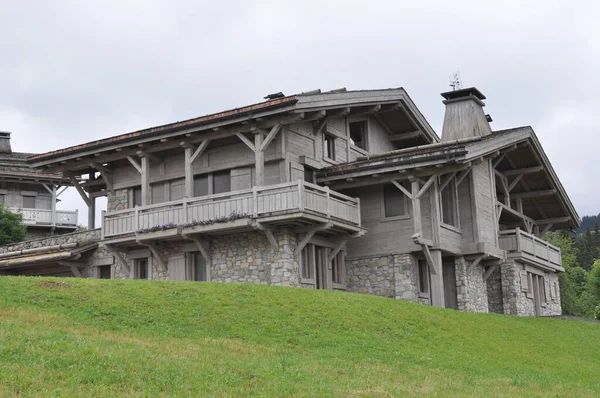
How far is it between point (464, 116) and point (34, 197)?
30.0 metres

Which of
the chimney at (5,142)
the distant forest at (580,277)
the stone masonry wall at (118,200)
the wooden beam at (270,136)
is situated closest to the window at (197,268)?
the stone masonry wall at (118,200)

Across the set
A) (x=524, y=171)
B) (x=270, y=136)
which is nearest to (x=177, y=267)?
(x=270, y=136)

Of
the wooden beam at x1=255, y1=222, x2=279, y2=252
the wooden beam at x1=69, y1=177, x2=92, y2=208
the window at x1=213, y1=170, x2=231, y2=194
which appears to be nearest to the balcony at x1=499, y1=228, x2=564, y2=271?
the wooden beam at x1=255, y1=222, x2=279, y2=252

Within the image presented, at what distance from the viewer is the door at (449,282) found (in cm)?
3325

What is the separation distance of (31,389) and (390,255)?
21.3 m

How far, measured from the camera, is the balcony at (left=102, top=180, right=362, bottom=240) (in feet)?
92.5

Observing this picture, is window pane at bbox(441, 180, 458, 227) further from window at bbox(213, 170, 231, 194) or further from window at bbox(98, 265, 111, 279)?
window at bbox(98, 265, 111, 279)

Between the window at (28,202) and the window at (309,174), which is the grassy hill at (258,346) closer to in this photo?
the window at (309,174)

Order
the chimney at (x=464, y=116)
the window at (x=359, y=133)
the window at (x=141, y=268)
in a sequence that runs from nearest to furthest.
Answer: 1. the window at (x=141, y=268)
2. the window at (x=359, y=133)
3. the chimney at (x=464, y=116)

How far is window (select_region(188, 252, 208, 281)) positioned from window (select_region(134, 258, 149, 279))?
9.10 feet

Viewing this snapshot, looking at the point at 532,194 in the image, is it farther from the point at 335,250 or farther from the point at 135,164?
the point at 135,164

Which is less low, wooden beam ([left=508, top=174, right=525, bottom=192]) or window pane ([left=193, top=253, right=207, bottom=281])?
wooden beam ([left=508, top=174, right=525, bottom=192])

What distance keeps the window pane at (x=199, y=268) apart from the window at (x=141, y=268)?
2833mm

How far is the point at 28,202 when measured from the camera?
179 feet
